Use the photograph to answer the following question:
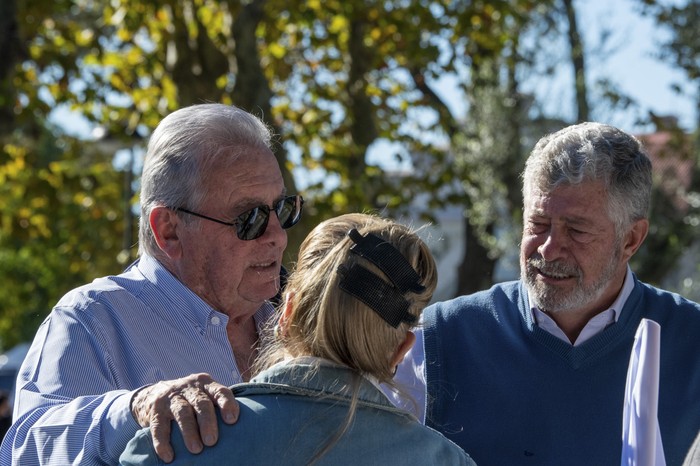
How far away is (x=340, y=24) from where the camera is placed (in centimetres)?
1291

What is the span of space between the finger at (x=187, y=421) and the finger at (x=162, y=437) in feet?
0.08

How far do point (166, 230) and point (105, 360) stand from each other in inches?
18.4

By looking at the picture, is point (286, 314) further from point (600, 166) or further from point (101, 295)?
point (600, 166)

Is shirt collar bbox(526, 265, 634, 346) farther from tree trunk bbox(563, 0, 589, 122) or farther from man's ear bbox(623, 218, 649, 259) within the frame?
tree trunk bbox(563, 0, 589, 122)

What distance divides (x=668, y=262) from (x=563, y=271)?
10.6 metres

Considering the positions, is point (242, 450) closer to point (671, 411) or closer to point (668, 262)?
point (671, 411)

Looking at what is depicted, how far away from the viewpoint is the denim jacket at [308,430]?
6.86 ft

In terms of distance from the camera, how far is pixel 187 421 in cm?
212

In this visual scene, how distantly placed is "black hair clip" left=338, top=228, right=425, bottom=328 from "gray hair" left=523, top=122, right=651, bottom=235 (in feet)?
4.05

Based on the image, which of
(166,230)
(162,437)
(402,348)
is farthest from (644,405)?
(166,230)

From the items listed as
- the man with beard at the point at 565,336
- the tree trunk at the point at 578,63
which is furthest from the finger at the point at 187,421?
the tree trunk at the point at 578,63

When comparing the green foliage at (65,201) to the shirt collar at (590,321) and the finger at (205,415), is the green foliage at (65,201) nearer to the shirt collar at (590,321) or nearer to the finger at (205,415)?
the shirt collar at (590,321)

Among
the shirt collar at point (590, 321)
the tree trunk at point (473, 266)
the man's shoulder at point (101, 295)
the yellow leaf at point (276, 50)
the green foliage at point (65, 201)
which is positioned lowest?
the tree trunk at point (473, 266)

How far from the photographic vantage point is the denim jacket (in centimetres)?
209
